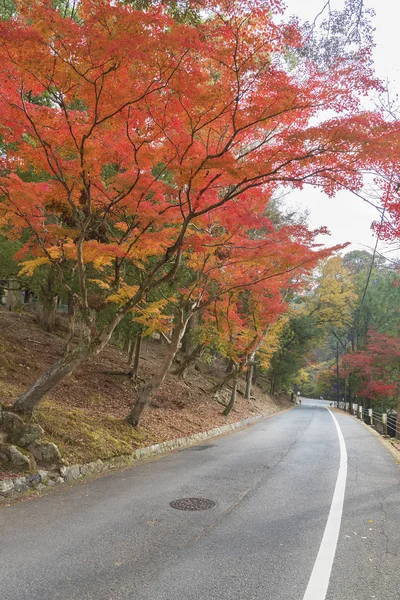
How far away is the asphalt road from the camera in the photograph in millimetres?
3574

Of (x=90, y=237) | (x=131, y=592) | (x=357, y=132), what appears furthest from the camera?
(x=90, y=237)

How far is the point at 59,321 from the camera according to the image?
19.4 metres

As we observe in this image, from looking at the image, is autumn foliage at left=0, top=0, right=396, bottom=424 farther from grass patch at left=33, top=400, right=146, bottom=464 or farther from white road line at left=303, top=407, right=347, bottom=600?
white road line at left=303, top=407, right=347, bottom=600

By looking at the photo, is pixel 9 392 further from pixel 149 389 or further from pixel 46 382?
pixel 149 389

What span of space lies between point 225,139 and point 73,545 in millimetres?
7342

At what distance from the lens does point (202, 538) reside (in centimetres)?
468

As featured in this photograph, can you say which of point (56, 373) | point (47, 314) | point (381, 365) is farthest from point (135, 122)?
point (381, 365)

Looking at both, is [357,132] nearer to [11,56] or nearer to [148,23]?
[148,23]

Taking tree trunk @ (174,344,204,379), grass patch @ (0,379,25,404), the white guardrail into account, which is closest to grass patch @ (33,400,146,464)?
grass patch @ (0,379,25,404)

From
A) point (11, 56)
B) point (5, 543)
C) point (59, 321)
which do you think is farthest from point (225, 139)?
point (59, 321)

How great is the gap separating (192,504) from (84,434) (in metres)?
3.47

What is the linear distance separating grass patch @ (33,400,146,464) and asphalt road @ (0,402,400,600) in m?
0.71

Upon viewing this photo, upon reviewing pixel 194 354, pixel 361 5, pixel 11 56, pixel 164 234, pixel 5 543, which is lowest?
pixel 5 543

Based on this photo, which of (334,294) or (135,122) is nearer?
(135,122)
